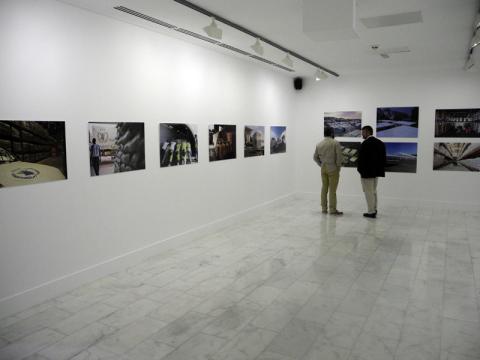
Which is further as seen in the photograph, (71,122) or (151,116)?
(151,116)

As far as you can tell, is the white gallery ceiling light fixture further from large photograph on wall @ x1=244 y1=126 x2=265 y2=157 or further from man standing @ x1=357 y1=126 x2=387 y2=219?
large photograph on wall @ x1=244 y1=126 x2=265 y2=157

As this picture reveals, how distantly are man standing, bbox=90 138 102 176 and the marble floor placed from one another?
1.34 m

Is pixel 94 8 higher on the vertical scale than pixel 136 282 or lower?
higher

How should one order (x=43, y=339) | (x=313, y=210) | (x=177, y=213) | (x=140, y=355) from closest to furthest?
(x=140, y=355) → (x=43, y=339) → (x=177, y=213) → (x=313, y=210)

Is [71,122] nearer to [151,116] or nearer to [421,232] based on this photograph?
[151,116]

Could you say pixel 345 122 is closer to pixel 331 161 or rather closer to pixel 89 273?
pixel 331 161

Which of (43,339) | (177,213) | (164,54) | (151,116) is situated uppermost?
(164,54)

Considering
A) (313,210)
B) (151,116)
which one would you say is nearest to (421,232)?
(313,210)

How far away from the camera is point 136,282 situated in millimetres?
→ 4961

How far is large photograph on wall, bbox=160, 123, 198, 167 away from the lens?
6095mm

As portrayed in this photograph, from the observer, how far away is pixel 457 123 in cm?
934

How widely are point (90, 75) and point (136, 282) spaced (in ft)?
8.11

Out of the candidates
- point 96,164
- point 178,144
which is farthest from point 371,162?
point 96,164

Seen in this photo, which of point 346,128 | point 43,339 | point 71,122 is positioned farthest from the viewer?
point 346,128
